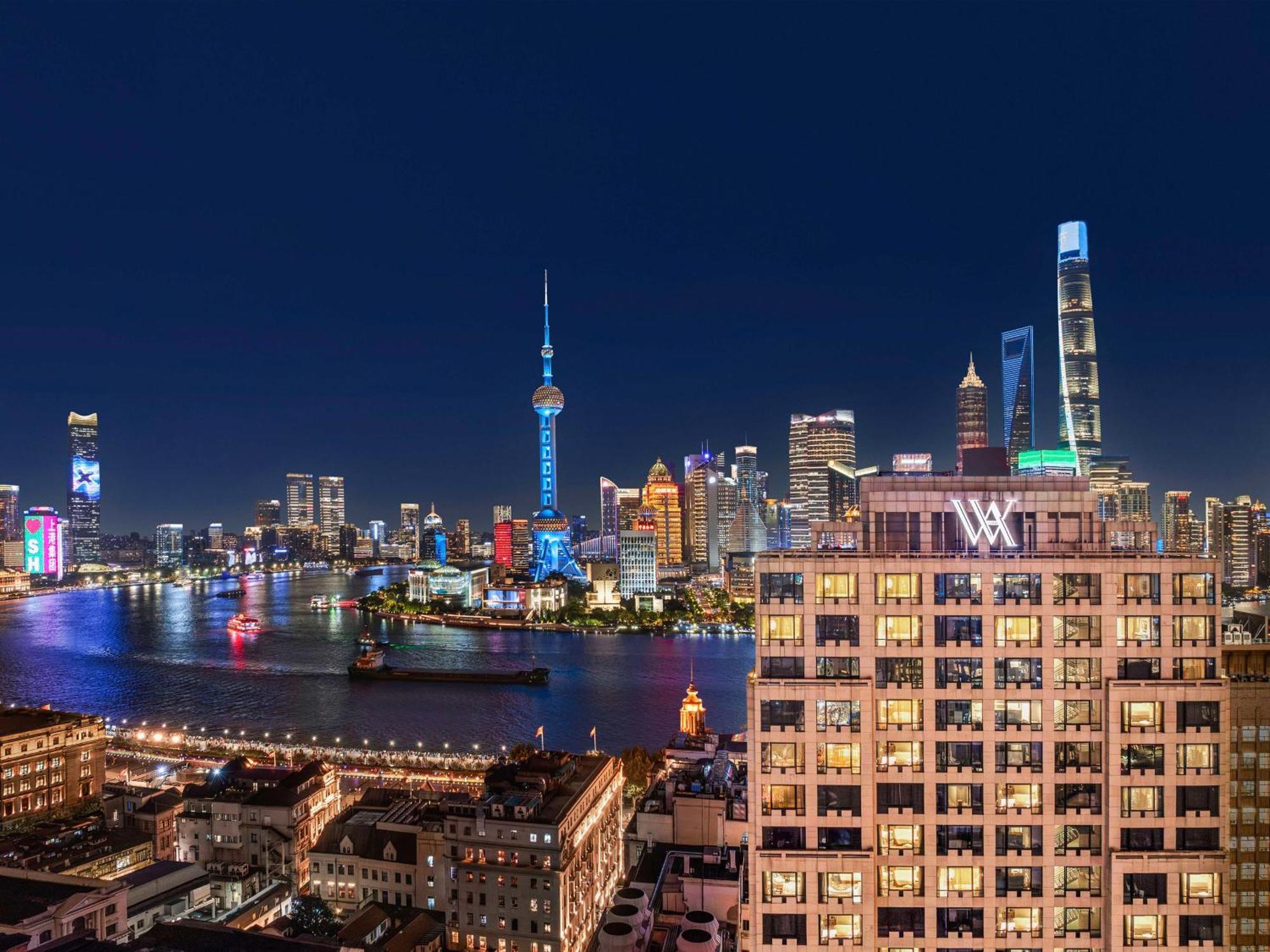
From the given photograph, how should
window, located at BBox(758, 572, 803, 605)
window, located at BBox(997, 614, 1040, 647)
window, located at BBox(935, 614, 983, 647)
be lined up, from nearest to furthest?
window, located at BBox(997, 614, 1040, 647), window, located at BBox(935, 614, 983, 647), window, located at BBox(758, 572, 803, 605)

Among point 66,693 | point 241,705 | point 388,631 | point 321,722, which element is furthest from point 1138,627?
point 388,631

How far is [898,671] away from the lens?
2069cm

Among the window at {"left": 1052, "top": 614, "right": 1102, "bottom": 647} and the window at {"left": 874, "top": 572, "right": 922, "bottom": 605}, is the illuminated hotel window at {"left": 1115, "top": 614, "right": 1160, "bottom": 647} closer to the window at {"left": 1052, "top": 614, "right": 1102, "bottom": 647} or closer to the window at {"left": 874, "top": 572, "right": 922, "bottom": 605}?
the window at {"left": 1052, "top": 614, "right": 1102, "bottom": 647}

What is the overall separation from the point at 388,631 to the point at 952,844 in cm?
14500

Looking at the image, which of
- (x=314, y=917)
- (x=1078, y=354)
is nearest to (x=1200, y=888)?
(x=314, y=917)

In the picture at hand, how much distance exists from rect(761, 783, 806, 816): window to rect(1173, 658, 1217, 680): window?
9372 mm

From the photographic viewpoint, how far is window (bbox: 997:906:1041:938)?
66.4ft

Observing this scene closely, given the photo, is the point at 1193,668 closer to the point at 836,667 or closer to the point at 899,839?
the point at 899,839

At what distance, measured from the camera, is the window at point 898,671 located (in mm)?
20625

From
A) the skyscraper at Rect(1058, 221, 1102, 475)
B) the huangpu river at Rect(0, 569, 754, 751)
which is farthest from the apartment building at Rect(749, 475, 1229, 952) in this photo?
the skyscraper at Rect(1058, 221, 1102, 475)

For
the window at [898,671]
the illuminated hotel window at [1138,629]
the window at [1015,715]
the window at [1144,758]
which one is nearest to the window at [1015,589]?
the illuminated hotel window at [1138,629]

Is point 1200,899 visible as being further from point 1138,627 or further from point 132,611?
point 132,611

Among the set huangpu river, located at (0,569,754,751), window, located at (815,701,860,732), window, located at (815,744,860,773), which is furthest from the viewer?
huangpu river, located at (0,569,754,751)

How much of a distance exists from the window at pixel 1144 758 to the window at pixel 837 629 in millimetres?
6638
